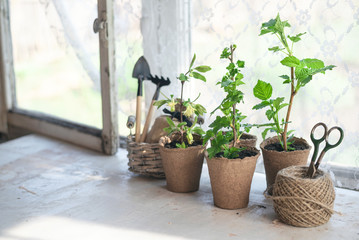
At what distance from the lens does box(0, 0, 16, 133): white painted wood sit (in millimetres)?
3090

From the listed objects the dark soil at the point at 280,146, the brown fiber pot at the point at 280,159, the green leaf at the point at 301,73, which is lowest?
the brown fiber pot at the point at 280,159

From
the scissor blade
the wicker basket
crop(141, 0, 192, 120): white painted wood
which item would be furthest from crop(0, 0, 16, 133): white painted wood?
the scissor blade

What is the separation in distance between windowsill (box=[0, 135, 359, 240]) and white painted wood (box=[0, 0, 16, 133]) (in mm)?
827

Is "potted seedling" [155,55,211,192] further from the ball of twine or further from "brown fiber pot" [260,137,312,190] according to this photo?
the ball of twine

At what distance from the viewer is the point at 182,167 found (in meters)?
2.06

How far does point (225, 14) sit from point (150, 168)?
0.77 metres

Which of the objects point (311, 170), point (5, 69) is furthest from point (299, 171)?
point (5, 69)

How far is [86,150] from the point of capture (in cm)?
277

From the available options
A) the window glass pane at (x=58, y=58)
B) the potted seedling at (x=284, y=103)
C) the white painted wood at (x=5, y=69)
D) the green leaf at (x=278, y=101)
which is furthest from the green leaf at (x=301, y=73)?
the white painted wood at (x=5, y=69)

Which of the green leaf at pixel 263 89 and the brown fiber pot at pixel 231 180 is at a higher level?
the green leaf at pixel 263 89

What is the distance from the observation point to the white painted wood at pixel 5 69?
3.09m

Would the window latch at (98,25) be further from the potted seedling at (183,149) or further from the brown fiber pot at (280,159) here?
the brown fiber pot at (280,159)

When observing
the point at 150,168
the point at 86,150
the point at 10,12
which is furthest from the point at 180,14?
the point at 10,12

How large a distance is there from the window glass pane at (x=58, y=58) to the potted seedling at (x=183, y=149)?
801 mm
